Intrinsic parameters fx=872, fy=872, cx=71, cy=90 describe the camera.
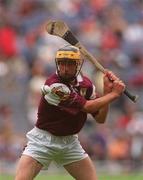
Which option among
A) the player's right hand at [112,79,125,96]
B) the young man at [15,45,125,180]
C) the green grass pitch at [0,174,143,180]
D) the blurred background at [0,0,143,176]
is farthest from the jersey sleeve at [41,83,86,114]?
the blurred background at [0,0,143,176]

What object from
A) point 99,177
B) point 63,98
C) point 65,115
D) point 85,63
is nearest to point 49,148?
point 65,115

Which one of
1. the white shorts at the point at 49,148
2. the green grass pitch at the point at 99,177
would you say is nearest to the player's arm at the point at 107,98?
the white shorts at the point at 49,148

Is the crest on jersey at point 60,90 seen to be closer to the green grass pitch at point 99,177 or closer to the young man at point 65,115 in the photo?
the young man at point 65,115

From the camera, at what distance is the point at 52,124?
29.6ft

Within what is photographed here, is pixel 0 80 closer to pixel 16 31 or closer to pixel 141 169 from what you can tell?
pixel 16 31

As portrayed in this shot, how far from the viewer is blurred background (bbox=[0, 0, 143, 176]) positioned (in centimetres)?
1672

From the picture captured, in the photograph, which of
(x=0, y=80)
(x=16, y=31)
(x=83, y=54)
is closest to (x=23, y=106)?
(x=0, y=80)

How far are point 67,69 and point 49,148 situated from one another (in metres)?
0.89

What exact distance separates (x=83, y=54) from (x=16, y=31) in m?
10.1

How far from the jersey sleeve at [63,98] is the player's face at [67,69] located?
12 centimetres

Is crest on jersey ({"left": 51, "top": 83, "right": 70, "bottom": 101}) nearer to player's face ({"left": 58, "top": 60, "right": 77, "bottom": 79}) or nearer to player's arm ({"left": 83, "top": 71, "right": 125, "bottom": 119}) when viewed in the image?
player's face ({"left": 58, "top": 60, "right": 77, "bottom": 79})

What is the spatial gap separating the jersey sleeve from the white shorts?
39cm

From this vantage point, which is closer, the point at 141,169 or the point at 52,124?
the point at 52,124

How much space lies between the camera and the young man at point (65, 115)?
8.80 m
